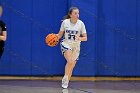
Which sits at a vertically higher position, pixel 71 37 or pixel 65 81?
pixel 71 37

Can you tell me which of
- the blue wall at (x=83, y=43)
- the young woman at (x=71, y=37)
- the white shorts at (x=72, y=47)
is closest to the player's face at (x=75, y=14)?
the young woman at (x=71, y=37)

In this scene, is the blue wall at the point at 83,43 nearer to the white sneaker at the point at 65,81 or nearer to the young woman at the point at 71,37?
the white sneaker at the point at 65,81

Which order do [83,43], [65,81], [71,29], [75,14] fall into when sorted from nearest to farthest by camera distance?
[75,14] → [71,29] → [65,81] → [83,43]

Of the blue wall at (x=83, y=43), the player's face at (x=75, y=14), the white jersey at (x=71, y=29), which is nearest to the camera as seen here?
the player's face at (x=75, y=14)

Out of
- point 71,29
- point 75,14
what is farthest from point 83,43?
point 75,14

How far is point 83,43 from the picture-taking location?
36.1ft

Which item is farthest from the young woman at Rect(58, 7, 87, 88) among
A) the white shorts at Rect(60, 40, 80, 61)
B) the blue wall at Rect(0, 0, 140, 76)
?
the blue wall at Rect(0, 0, 140, 76)

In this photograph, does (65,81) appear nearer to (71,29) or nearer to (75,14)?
(71,29)

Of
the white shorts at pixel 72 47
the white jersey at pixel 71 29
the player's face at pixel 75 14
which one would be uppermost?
the player's face at pixel 75 14

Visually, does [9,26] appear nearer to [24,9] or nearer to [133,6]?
[24,9]

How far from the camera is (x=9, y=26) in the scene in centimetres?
1092

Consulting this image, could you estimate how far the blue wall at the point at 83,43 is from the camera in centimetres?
1096

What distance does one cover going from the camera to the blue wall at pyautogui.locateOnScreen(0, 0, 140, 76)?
36.0 ft

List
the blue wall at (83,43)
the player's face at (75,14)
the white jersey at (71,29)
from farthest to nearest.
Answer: the blue wall at (83,43) < the white jersey at (71,29) < the player's face at (75,14)
